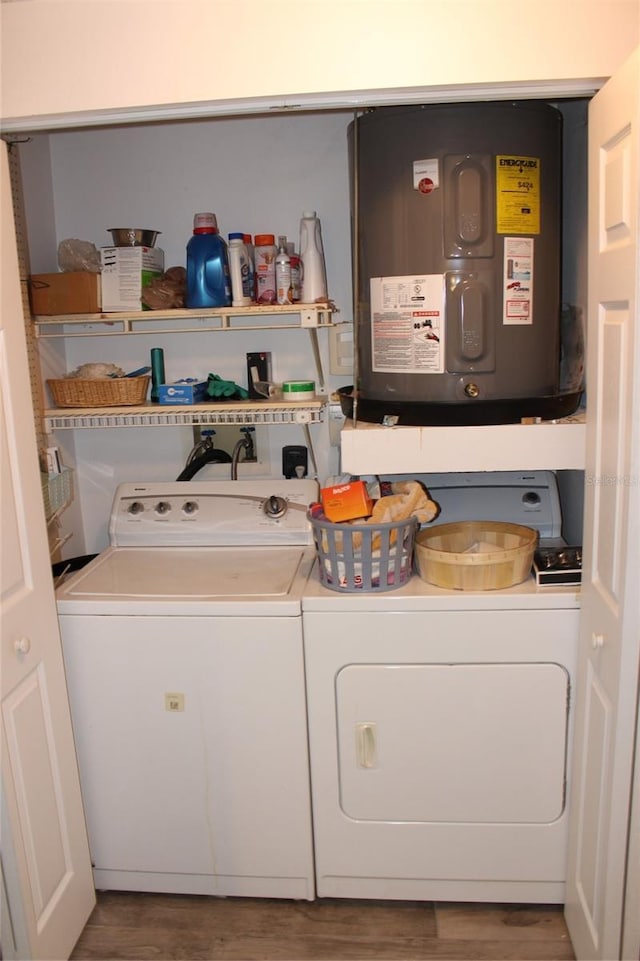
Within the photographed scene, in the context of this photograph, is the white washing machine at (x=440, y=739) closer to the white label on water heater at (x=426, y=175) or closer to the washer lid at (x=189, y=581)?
the washer lid at (x=189, y=581)

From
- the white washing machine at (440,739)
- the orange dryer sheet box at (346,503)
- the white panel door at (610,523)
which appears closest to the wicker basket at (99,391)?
the orange dryer sheet box at (346,503)

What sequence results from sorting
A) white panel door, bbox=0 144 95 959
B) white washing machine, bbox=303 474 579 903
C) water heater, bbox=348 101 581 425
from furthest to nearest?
white washing machine, bbox=303 474 579 903
water heater, bbox=348 101 581 425
white panel door, bbox=0 144 95 959

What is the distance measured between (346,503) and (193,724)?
70 cm

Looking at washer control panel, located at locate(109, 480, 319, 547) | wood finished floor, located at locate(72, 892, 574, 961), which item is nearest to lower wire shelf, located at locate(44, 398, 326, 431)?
washer control panel, located at locate(109, 480, 319, 547)

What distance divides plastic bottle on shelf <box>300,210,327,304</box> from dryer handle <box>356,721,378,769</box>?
3.88 ft

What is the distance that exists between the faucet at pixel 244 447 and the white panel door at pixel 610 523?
119 centimetres

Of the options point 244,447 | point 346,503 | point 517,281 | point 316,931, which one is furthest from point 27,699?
point 517,281

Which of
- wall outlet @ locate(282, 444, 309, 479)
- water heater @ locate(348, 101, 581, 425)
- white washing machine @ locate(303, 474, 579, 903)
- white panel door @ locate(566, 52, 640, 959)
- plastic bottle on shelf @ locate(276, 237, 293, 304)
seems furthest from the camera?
wall outlet @ locate(282, 444, 309, 479)

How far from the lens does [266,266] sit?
2205 mm

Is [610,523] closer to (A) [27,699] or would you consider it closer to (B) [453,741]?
(B) [453,741]

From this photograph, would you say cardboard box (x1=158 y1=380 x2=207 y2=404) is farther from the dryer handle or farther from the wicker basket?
the dryer handle

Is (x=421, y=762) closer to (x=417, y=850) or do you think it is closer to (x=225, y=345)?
(x=417, y=850)

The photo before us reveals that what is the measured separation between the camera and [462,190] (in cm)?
171

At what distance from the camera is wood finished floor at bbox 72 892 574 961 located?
6.21 feet
